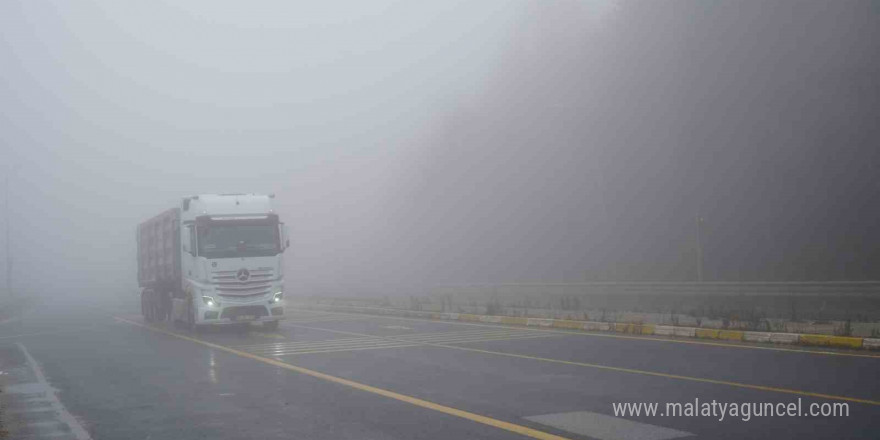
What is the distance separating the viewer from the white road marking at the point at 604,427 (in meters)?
8.42

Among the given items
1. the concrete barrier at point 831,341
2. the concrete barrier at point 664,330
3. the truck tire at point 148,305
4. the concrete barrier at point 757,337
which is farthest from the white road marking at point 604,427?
the truck tire at point 148,305

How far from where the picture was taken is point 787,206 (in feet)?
131

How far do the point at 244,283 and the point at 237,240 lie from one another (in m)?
1.21

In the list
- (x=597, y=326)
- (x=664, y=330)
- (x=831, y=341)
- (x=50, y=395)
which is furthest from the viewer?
(x=597, y=326)

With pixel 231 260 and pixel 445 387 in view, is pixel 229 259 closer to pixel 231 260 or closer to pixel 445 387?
pixel 231 260

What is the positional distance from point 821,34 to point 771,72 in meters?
2.93

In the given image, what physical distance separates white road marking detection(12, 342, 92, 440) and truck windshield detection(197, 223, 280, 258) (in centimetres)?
597

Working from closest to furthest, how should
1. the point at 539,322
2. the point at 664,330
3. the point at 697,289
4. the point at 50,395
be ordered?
the point at 50,395
the point at 664,330
the point at 539,322
the point at 697,289

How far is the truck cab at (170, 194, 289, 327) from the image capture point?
22625 millimetres

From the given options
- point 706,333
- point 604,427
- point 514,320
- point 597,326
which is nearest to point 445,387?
point 604,427

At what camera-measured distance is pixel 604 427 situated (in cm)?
890

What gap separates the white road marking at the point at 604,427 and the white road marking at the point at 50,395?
16.6 feet

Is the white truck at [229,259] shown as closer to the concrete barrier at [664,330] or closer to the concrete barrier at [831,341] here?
the concrete barrier at [664,330]

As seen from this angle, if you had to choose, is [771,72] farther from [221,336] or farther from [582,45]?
[221,336]
